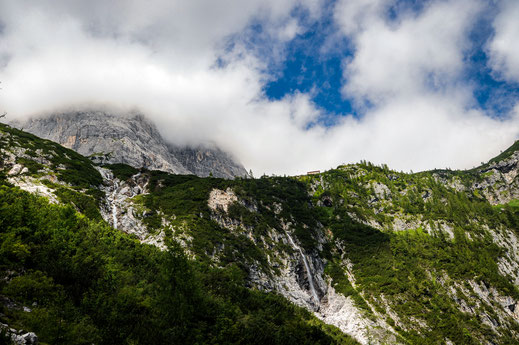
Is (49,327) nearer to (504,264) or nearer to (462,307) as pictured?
(462,307)

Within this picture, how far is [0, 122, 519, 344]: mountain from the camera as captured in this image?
2859 centimetres

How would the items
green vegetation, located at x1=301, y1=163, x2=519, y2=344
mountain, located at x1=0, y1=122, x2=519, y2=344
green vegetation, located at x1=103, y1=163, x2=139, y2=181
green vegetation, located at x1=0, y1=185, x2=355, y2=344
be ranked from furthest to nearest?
green vegetation, located at x1=103, y1=163, x2=139, y2=181, green vegetation, located at x1=301, y1=163, x2=519, y2=344, mountain, located at x1=0, y1=122, x2=519, y2=344, green vegetation, located at x1=0, y1=185, x2=355, y2=344

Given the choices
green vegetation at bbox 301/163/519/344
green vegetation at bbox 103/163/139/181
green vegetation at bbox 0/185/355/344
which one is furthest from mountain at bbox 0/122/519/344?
green vegetation at bbox 103/163/139/181

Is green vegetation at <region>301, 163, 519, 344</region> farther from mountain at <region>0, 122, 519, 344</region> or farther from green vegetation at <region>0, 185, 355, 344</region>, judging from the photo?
green vegetation at <region>0, 185, 355, 344</region>

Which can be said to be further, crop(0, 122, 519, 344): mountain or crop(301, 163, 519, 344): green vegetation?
crop(301, 163, 519, 344): green vegetation

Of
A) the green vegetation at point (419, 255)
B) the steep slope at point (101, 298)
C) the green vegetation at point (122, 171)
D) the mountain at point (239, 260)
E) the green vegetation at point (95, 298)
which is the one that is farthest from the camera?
the green vegetation at point (122, 171)

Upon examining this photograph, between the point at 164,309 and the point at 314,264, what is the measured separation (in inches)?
3183

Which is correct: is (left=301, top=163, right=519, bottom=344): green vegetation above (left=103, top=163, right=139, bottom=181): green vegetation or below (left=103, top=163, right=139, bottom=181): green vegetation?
below

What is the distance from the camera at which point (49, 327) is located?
18359 mm

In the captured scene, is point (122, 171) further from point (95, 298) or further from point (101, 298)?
point (101, 298)

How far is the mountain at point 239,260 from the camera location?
93.8 feet

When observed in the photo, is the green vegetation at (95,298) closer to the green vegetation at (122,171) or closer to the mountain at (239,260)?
the mountain at (239,260)

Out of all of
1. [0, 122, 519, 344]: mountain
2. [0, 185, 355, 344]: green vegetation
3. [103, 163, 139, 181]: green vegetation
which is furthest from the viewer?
[103, 163, 139, 181]: green vegetation

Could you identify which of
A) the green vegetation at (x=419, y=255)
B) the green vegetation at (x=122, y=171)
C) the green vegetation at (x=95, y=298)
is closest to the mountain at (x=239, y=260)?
the green vegetation at (x=95, y=298)
